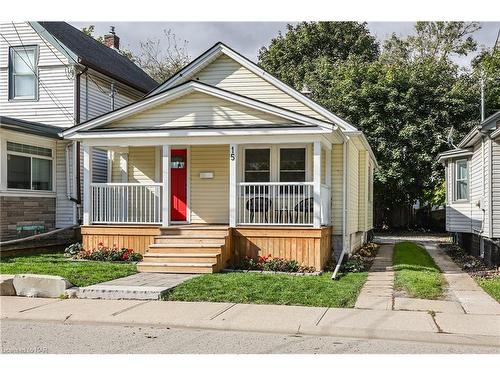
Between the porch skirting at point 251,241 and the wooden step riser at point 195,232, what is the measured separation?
0.16ft

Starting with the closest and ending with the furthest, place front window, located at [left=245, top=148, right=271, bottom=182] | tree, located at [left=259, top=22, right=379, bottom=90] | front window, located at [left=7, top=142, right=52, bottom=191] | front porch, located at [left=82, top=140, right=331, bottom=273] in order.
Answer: front porch, located at [left=82, top=140, right=331, bottom=273]
front window, located at [left=245, top=148, right=271, bottom=182]
front window, located at [left=7, top=142, right=52, bottom=191]
tree, located at [left=259, top=22, right=379, bottom=90]

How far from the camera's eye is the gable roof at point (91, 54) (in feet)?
54.5

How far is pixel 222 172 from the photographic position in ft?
48.4

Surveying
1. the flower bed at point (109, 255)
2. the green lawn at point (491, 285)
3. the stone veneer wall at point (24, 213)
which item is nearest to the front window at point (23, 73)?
the stone veneer wall at point (24, 213)

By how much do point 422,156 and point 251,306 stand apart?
62.8 ft

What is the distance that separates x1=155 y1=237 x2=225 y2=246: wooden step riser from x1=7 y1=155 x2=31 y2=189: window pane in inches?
181

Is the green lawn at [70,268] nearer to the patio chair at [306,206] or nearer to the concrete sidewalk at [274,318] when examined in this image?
the concrete sidewalk at [274,318]

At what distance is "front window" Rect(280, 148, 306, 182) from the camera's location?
46.6 ft

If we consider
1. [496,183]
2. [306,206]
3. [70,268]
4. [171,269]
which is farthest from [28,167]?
[496,183]

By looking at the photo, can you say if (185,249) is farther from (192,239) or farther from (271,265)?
(271,265)

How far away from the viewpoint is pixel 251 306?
845 centimetres

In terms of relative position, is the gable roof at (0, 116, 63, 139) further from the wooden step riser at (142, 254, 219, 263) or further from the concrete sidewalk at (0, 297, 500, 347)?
the concrete sidewalk at (0, 297, 500, 347)

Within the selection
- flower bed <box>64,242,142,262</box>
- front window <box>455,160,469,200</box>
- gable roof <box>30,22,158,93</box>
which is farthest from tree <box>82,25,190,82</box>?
flower bed <box>64,242,142,262</box>

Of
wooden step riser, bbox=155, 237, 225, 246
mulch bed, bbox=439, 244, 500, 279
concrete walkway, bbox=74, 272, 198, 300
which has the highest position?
wooden step riser, bbox=155, 237, 225, 246
